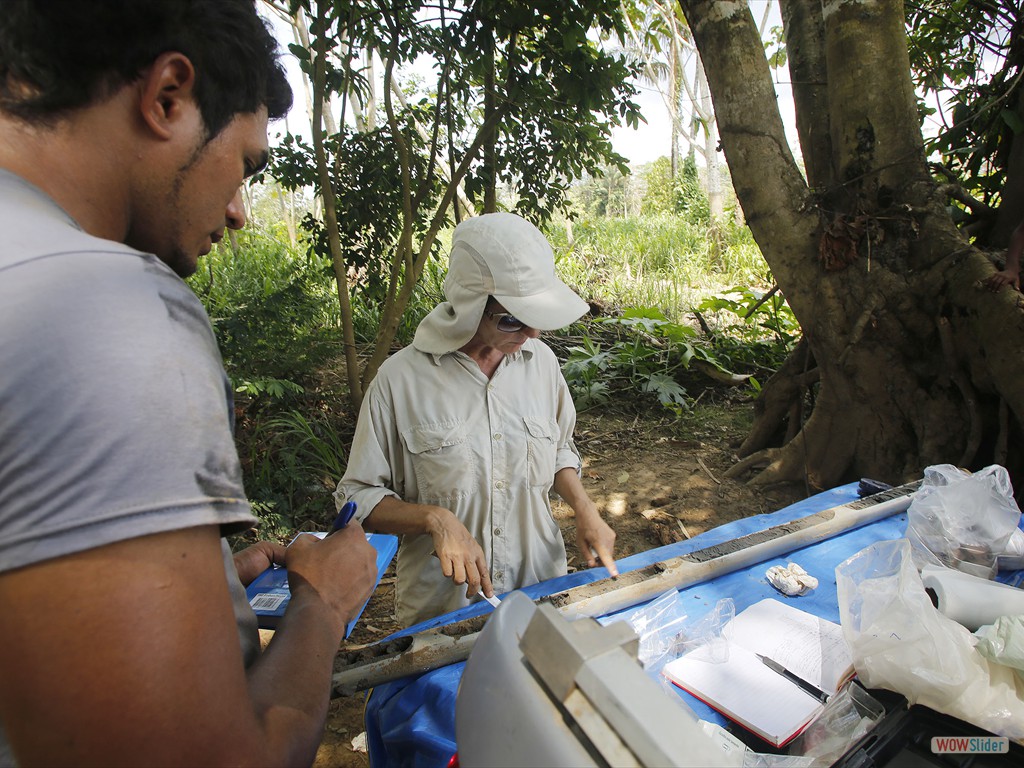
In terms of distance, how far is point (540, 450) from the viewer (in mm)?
1838

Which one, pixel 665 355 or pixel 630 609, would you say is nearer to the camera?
pixel 630 609

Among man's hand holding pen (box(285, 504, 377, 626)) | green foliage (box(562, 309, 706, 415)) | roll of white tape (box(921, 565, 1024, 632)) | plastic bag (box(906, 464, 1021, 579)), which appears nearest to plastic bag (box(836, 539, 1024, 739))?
roll of white tape (box(921, 565, 1024, 632))

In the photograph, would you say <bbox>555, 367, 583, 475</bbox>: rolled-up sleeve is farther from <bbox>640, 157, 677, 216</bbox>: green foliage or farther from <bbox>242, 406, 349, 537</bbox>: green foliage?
<bbox>640, 157, 677, 216</bbox>: green foliage

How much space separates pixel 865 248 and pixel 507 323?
7.82 ft

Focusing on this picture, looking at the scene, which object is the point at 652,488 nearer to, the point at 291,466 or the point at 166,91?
the point at 291,466

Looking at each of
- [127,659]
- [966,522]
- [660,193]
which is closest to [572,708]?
[127,659]

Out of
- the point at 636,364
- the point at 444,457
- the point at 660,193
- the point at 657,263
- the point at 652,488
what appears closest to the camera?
the point at 444,457

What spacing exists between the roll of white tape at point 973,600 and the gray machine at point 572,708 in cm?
110

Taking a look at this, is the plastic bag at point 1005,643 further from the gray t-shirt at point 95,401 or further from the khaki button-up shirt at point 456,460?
the gray t-shirt at point 95,401

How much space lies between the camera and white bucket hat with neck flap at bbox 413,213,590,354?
161 cm

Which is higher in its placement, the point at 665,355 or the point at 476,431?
the point at 476,431

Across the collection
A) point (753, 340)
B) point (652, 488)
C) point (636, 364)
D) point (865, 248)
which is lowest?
point (652, 488)

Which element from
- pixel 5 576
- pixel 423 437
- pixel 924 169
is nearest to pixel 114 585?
pixel 5 576

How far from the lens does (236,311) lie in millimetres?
4059
